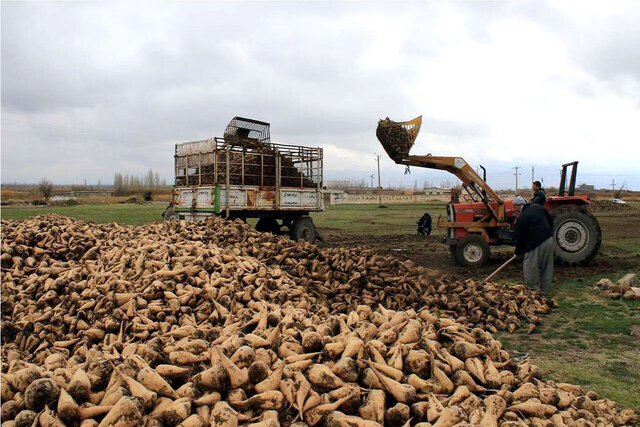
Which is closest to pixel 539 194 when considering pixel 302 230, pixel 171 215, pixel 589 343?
pixel 589 343

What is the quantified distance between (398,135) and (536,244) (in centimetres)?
429

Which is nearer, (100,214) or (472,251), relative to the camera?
(472,251)

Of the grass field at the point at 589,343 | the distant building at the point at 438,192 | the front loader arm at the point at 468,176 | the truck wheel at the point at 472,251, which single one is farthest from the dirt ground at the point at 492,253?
the distant building at the point at 438,192

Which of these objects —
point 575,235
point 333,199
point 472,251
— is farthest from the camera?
point 333,199

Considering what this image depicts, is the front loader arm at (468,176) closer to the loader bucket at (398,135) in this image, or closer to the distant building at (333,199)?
the loader bucket at (398,135)

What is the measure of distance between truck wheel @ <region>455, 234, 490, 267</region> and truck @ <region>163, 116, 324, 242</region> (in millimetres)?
4793

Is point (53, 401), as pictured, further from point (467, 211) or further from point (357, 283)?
point (467, 211)

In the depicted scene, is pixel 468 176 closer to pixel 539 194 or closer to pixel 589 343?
pixel 539 194

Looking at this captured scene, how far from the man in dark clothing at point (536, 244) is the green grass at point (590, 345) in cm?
45

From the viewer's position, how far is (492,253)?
13320 millimetres

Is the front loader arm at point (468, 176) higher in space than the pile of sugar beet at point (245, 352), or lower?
higher

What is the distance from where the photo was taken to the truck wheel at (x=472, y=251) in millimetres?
11273

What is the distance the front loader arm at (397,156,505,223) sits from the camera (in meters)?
11.4

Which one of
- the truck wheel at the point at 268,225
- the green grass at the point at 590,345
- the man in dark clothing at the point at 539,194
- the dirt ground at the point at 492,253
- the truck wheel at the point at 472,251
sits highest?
the man in dark clothing at the point at 539,194
